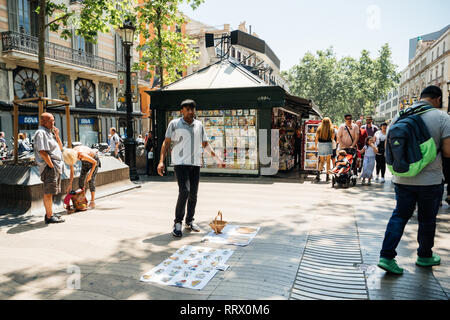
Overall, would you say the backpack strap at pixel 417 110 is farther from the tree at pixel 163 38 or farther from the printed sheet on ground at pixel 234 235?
the tree at pixel 163 38

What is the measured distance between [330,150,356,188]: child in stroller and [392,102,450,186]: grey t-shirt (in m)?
5.78

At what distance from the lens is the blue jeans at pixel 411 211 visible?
11.0 feet

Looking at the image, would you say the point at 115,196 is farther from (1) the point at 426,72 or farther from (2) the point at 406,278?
(1) the point at 426,72

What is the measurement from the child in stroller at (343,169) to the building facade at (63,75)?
16.1 meters

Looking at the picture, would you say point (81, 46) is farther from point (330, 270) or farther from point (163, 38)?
point (330, 270)

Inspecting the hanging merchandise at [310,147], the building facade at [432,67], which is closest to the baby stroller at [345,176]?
the hanging merchandise at [310,147]

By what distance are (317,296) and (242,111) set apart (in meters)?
8.82

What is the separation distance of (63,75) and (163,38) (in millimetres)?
11105

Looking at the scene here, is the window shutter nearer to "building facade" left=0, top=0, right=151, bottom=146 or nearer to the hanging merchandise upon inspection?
"building facade" left=0, top=0, right=151, bottom=146

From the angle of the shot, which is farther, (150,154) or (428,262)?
(150,154)

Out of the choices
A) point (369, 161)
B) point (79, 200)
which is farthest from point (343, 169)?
point (79, 200)

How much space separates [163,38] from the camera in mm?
15320
